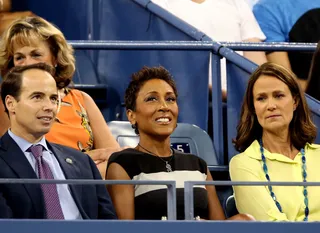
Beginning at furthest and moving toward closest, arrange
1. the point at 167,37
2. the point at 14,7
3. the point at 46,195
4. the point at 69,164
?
the point at 14,7 → the point at 167,37 → the point at 69,164 → the point at 46,195

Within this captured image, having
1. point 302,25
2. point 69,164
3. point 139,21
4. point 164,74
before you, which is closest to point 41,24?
point 164,74

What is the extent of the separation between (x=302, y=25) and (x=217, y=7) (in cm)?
46

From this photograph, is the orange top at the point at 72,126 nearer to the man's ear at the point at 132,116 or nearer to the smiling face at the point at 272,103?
the man's ear at the point at 132,116

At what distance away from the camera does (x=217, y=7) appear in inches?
219

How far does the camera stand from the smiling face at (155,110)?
4.17 metres

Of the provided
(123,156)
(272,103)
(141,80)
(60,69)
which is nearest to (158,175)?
(123,156)

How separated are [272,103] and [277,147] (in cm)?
17

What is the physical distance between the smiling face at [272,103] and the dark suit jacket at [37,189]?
2.35 ft

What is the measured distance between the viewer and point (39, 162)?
12.3 feet

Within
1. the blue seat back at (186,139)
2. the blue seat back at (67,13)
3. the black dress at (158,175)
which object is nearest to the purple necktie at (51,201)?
the black dress at (158,175)

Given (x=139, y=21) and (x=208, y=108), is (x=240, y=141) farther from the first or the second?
(x=139, y=21)

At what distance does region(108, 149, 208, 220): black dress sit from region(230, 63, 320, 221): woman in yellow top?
144 millimetres

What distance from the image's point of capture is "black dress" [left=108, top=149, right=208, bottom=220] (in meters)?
3.92

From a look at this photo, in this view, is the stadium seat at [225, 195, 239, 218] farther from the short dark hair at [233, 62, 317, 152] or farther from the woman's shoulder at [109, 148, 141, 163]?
the woman's shoulder at [109, 148, 141, 163]
